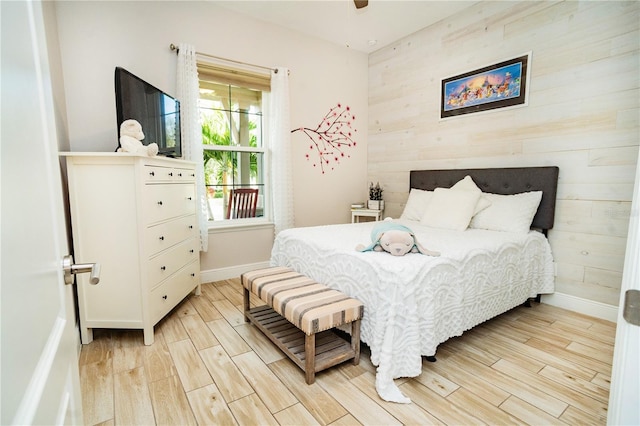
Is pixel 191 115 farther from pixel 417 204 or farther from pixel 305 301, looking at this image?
pixel 417 204

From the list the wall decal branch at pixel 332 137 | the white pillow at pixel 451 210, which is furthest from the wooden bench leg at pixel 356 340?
the wall decal branch at pixel 332 137

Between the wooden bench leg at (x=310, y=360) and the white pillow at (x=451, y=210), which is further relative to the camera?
the white pillow at (x=451, y=210)

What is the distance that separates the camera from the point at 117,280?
204 cm

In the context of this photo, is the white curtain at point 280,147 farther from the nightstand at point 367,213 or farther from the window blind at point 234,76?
the nightstand at point 367,213

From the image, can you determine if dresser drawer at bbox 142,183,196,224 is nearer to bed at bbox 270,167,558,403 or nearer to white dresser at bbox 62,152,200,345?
white dresser at bbox 62,152,200,345

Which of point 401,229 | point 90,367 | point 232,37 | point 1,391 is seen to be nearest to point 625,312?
point 1,391

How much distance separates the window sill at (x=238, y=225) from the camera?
3318 mm

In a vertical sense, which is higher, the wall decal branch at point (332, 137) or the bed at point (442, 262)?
the wall decal branch at point (332, 137)

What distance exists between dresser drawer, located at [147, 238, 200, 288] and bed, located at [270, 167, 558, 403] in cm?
72

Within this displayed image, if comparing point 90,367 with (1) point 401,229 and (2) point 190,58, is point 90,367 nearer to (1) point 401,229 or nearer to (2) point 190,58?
(1) point 401,229

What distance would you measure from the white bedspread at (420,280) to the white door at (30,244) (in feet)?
4.38

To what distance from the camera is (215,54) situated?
312 cm

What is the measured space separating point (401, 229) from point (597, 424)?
125cm

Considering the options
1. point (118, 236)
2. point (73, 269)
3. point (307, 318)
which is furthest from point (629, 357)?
point (118, 236)
